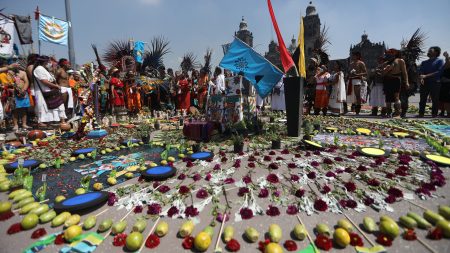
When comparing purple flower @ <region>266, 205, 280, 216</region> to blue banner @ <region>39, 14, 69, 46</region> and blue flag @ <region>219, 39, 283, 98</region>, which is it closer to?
blue flag @ <region>219, 39, 283, 98</region>

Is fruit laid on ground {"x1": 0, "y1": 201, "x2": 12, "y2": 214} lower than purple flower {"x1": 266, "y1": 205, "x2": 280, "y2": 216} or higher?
higher

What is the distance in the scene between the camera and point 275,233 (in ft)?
7.25

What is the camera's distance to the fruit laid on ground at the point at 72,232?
2.25 meters

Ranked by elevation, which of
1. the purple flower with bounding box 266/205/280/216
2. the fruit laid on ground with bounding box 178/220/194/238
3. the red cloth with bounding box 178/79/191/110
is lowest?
the fruit laid on ground with bounding box 178/220/194/238

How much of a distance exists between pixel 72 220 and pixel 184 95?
1156 cm

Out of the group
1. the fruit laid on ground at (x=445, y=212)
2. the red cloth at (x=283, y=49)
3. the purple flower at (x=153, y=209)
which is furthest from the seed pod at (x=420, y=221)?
the red cloth at (x=283, y=49)

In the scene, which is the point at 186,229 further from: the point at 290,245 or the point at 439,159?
the point at 439,159

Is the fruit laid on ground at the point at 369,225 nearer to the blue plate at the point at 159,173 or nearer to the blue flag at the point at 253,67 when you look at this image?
the blue plate at the point at 159,173

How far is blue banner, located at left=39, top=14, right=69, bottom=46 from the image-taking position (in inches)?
461

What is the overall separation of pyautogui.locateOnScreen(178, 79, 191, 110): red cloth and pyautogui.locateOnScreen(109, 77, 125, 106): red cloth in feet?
10.2

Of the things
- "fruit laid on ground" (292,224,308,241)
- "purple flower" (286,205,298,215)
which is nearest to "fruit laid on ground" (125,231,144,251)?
"fruit laid on ground" (292,224,308,241)

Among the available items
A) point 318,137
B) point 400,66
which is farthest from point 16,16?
point 400,66

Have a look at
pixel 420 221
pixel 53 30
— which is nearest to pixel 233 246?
pixel 420 221

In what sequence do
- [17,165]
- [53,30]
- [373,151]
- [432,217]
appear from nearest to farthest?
1. [432,217]
2. [17,165]
3. [373,151]
4. [53,30]
